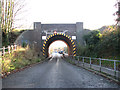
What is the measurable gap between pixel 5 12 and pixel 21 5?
214 cm

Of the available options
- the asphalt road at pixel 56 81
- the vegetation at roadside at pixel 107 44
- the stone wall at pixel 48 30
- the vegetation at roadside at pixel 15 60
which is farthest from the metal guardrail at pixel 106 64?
the stone wall at pixel 48 30

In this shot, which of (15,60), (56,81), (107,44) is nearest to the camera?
(56,81)

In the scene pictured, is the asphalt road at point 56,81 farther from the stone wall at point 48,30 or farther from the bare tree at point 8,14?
the stone wall at point 48,30

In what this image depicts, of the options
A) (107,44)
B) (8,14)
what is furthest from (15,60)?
(107,44)

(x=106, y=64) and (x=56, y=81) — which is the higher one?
(x=106, y=64)

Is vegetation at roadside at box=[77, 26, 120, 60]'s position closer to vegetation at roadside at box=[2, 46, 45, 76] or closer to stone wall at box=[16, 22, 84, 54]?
stone wall at box=[16, 22, 84, 54]

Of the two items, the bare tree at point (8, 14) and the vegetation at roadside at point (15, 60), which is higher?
the bare tree at point (8, 14)

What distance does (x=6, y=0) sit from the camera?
1655 centimetres

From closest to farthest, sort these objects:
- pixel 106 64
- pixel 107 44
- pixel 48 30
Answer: pixel 106 64 → pixel 107 44 → pixel 48 30

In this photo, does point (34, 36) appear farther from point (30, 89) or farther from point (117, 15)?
point (30, 89)

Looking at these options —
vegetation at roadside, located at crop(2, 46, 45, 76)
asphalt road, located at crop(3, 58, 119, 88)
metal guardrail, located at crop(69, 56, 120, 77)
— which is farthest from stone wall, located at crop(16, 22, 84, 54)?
asphalt road, located at crop(3, 58, 119, 88)

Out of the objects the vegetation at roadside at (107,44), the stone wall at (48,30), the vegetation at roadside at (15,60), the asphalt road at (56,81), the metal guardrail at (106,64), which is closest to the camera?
the asphalt road at (56,81)

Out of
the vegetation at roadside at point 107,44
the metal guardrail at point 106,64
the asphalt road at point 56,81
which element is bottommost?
the asphalt road at point 56,81

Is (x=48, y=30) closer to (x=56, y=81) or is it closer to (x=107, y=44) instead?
(x=107, y=44)
